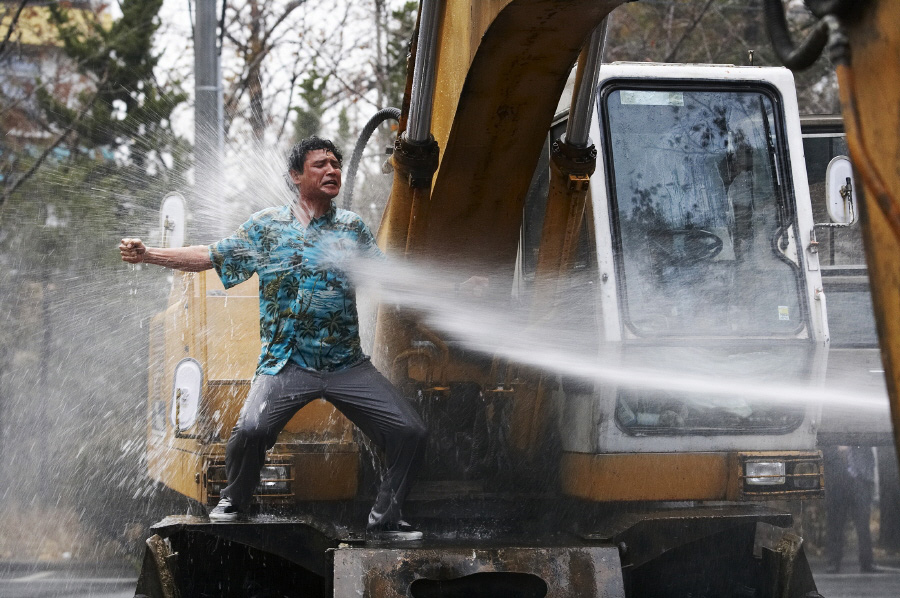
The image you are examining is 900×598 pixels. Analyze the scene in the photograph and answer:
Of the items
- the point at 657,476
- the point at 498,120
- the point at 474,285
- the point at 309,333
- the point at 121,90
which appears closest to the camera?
the point at 498,120

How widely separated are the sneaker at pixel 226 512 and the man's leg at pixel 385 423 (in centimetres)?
57

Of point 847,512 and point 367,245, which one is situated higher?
point 367,245

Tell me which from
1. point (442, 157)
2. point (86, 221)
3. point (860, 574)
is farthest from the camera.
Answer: point (86, 221)

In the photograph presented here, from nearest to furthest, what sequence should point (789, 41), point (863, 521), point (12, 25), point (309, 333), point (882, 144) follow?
point (882, 144)
point (789, 41)
point (309, 333)
point (863, 521)
point (12, 25)

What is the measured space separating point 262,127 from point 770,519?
1210cm

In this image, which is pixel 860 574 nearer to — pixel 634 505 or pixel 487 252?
pixel 634 505

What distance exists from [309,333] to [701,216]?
1.88 meters

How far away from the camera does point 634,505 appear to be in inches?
199

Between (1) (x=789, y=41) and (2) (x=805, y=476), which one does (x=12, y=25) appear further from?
(1) (x=789, y=41)

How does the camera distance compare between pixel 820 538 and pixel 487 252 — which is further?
pixel 820 538

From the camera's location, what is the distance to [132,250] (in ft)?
14.7

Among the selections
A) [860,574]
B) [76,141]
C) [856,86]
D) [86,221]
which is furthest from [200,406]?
[76,141]

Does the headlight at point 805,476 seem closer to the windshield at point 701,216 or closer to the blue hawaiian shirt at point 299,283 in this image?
the windshield at point 701,216

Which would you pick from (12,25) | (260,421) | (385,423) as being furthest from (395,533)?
(12,25)
